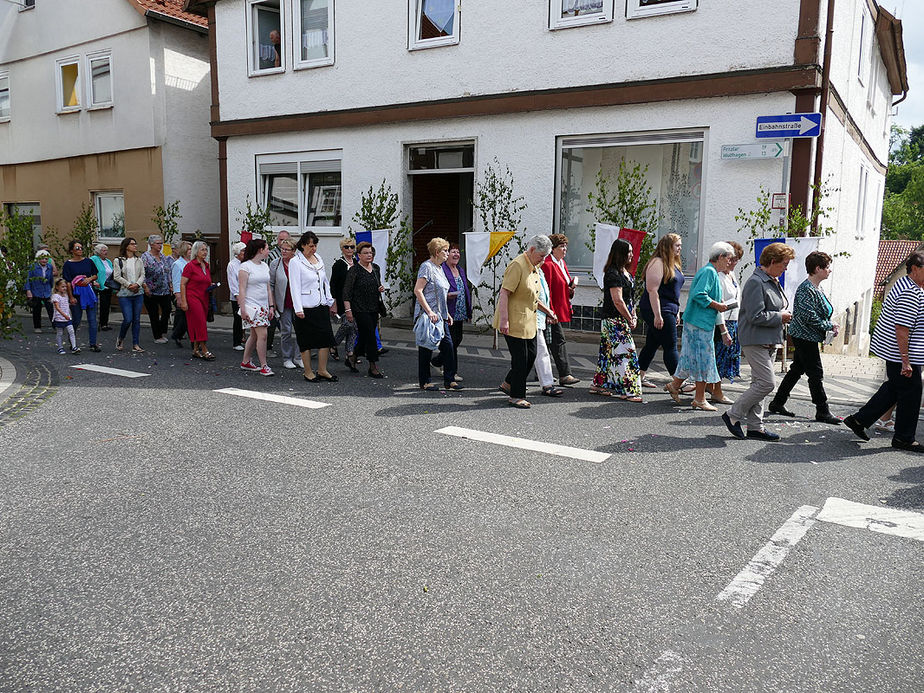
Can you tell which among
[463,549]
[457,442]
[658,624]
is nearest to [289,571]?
[463,549]

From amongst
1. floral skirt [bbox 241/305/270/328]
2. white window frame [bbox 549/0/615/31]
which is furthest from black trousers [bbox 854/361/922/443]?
white window frame [bbox 549/0/615/31]

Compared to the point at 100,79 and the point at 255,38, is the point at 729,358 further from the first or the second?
the point at 100,79

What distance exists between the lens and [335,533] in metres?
4.60

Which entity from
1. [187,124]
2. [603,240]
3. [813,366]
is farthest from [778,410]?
[187,124]

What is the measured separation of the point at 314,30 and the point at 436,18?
309 cm

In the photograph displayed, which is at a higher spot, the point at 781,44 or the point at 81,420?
the point at 781,44

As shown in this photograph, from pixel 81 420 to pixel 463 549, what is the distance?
469 centimetres

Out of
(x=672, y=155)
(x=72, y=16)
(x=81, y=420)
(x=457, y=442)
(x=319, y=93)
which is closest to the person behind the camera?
(x=457, y=442)

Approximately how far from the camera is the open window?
820 inches

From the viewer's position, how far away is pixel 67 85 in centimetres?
2106

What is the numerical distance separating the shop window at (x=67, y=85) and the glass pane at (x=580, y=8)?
14.2 m

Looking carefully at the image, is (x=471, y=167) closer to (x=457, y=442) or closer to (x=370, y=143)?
(x=370, y=143)

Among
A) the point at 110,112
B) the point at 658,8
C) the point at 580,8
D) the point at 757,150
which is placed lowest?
the point at 757,150

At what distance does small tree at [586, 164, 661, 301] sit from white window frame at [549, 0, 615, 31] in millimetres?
2195
